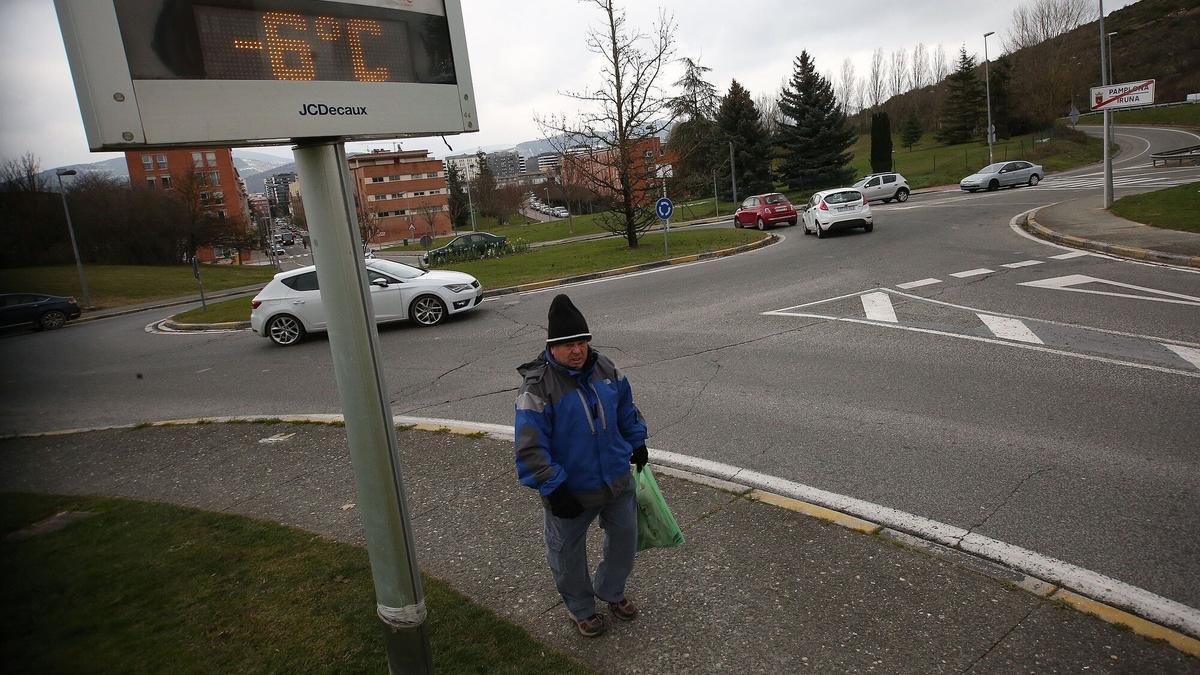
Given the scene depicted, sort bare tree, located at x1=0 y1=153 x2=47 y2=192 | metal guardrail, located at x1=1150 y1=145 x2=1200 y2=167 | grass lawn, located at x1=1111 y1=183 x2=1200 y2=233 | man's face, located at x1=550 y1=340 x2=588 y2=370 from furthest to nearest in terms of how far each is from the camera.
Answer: metal guardrail, located at x1=1150 y1=145 x2=1200 y2=167 → grass lawn, located at x1=1111 y1=183 x2=1200 y2=233 → man's face, located at x1=550 y1=340 x2=588 y2=370 → bare tree, located at x1=0 y1=153 x2=47 y2=192

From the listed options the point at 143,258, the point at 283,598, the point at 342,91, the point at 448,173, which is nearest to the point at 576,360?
the point at 342,91

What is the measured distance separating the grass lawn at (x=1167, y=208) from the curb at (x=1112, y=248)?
2081 millimetres

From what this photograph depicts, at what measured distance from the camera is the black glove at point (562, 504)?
11.0 feet

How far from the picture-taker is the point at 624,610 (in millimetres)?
3801

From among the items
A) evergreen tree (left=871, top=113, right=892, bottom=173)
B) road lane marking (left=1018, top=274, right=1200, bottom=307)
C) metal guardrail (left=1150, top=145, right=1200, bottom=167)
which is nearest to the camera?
road lane marking (left=1018, top=274, right=1200, bottom=307)

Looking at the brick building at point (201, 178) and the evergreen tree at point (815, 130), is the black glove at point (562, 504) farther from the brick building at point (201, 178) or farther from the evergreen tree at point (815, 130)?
the brick building at point (201, 178)

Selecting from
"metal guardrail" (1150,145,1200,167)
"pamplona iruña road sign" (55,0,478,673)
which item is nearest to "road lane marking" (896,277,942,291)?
"pamplona iruña road sign" (55,0,478,673)

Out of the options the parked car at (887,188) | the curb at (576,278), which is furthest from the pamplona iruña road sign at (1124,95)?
the parked car at (887,188)

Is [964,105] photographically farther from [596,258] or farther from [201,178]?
[201,178]

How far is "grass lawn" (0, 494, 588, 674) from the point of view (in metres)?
3.38

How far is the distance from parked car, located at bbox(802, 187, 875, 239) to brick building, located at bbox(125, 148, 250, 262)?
5174 centimetres

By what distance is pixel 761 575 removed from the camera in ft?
13.4

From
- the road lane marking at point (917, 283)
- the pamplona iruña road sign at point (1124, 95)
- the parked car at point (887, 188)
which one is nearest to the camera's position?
the road lane marking at point (917, 283)

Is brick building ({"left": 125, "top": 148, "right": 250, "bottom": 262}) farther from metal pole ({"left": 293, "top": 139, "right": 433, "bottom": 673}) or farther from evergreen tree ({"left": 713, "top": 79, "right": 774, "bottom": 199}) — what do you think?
metal pole ({"left": 293, "top": 139, "right": 433, "bottom": 673})
